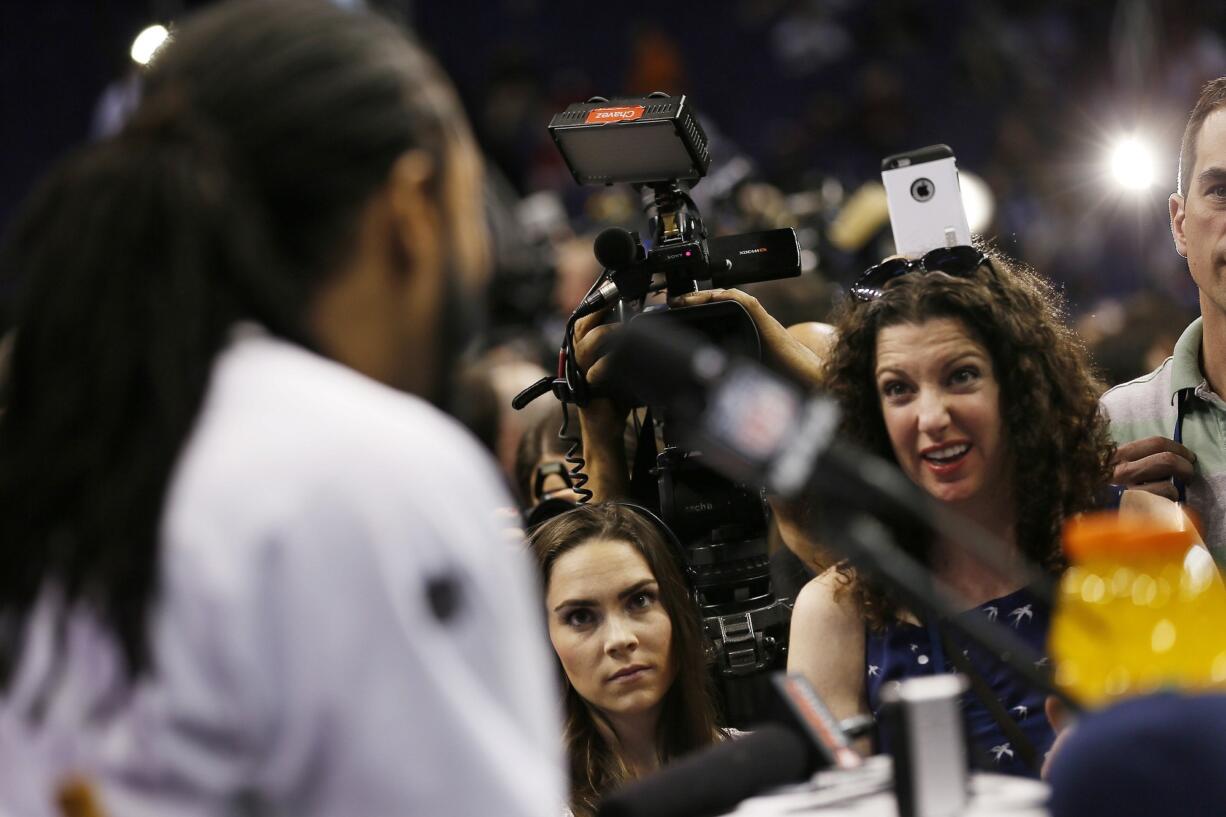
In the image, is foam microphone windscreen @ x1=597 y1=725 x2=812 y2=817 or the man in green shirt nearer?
foam microphone windscreen @ x1=597 y1=725 x2=812 y2=817

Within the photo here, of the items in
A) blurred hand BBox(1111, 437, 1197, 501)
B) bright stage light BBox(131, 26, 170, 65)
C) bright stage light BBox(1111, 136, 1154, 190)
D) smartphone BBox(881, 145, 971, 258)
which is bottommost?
blurred hand BBox(1111, 437, 1197, 501)

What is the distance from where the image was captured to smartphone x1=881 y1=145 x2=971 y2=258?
7.91ft

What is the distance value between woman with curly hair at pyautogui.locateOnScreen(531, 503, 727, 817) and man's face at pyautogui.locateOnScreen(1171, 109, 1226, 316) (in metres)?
1.00

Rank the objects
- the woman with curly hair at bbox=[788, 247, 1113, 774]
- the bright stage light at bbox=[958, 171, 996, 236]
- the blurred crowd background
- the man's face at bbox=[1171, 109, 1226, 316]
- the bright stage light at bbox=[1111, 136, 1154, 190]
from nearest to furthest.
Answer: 1. the woman with curly hair at bbox=[788, 247, 1113, 774]
2. the man's face at bbox=[1171, 109, 1226, 316]
3. the bright stage light at bbox=[958, 171, 996, 236]
4. the blurred crowd background
5. the bright stage light at bbox=[1111, 136, 1154, 190]

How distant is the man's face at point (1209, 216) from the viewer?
2473mm

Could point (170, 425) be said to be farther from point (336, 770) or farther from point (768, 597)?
point (768, 597)

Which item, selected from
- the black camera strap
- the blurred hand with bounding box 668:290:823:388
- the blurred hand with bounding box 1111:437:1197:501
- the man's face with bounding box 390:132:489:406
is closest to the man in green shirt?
the blurred hand with bounding box 1111:437:1197:501

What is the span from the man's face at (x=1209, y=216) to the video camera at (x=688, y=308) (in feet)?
2.32

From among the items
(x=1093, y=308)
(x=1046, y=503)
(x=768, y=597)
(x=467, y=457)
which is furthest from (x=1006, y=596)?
(x=1093, y=308)

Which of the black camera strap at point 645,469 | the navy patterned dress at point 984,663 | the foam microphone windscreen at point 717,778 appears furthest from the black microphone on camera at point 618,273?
the foam microphone windscreen at point 717,778

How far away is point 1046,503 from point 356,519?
163 centimetres

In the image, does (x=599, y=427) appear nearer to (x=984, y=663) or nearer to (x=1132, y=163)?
(x=984, y=663)

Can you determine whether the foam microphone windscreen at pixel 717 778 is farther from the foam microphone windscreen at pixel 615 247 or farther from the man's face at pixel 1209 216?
the man's face at pixel 1209 216

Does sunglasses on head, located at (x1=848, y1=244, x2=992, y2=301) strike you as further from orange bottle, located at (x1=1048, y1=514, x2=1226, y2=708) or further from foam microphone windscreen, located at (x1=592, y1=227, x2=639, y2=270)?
orange bottle, located at (x1=1048, y1=514, x2=1226, y2=708)
